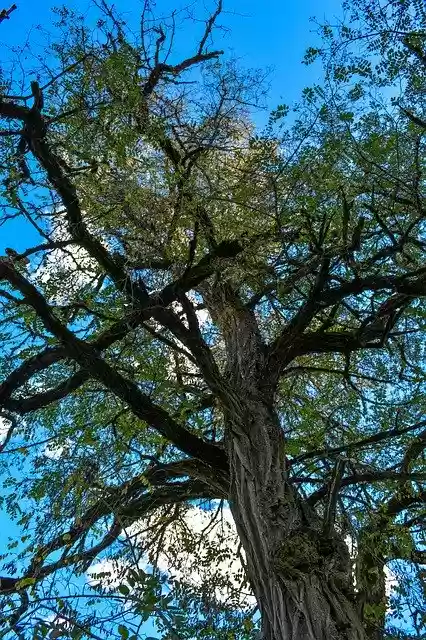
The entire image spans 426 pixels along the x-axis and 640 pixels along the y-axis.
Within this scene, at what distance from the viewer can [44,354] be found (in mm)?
4160

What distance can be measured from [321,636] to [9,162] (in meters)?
4.02

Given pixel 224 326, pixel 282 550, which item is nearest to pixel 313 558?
pixel 282 550

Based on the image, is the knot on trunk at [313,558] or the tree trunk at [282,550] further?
the knot on trunk at [313,558]

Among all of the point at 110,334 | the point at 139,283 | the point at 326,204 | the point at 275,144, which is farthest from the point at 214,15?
the point at 110,334

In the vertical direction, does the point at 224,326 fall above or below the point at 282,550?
above

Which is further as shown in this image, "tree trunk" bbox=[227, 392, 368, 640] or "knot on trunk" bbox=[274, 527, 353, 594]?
"knot on trunk" bbox=[274, 527, 353, 594]

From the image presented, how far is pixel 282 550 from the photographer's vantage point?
3.34 meters

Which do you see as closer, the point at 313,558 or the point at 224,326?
the point at 313,558

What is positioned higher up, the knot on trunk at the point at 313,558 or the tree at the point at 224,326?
the tree at the point at 224,326

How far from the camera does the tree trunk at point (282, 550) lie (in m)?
3.05

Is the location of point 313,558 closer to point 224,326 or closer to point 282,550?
point 282,550

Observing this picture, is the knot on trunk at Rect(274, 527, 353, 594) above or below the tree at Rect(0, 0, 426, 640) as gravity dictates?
below

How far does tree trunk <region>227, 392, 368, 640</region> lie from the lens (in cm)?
305

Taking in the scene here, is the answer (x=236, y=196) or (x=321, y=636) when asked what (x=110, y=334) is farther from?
(x=321, y=636)
